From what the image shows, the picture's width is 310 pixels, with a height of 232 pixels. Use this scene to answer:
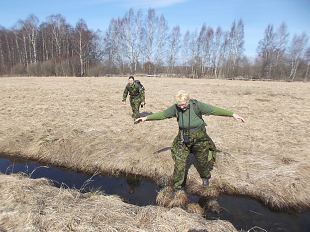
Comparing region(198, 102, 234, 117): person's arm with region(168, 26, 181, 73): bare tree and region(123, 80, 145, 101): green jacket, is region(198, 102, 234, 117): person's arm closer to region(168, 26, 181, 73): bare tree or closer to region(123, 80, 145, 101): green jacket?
region(123, 80, 145, 101): green jacket

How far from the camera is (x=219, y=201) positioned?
8.21 m

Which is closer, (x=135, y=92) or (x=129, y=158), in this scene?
(x=129, y=158)

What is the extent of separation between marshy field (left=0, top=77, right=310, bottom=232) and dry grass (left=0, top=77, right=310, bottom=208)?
0.11 feet

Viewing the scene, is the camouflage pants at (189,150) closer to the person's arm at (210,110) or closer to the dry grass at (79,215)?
the person's arm at (210,110)

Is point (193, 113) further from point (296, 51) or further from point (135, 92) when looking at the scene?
point (296, 51)

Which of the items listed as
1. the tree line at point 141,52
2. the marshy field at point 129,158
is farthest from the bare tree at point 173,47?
the marshy field at point 129,158

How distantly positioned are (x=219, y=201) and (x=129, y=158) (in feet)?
11.5

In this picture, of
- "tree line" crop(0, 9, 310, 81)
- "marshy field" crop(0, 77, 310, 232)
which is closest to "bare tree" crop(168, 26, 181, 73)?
"tree line" crop(0, 9, 310, 81)

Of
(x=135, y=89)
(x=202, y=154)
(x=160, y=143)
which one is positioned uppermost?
(x=135, y=89)

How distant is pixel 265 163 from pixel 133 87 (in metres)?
6.53

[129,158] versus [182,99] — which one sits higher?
[182,99]

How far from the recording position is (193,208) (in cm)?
740

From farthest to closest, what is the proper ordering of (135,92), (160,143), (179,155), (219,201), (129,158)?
(135,92)
(160,143)
(129,158)
(219,201)
(179,155)

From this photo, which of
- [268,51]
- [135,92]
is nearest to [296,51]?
[268,51]
